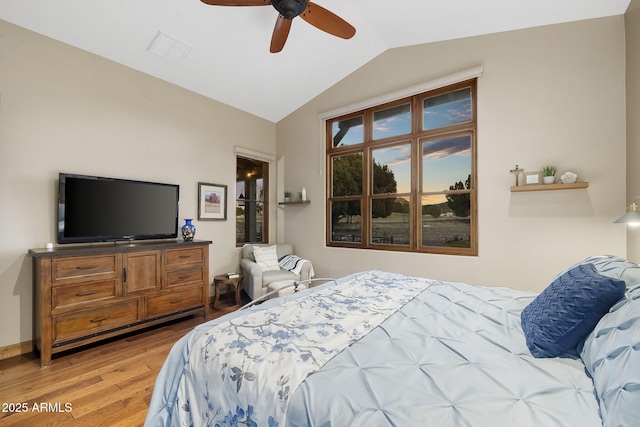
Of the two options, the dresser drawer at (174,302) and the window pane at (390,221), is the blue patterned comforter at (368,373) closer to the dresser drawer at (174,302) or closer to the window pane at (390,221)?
the dresser drawer at (174,302)

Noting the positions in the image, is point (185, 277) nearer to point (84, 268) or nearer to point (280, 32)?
point (84, 268)

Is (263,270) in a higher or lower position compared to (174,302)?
higher

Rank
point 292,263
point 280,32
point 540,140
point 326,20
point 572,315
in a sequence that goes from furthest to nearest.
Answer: point 292,263 < point 540,140 < point 280,32 < point 326,20 < point 572,315

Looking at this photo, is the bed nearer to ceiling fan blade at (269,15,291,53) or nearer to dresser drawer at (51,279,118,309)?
dresser drawer at (51,279,118,309)

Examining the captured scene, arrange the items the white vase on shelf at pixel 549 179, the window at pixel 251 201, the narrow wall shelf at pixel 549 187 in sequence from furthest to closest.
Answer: the window at pixel 251 201
the white vase on shelf at pixel 549 179
the narrow wall shelf at pixel 549 187

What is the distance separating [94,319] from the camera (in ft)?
8.39

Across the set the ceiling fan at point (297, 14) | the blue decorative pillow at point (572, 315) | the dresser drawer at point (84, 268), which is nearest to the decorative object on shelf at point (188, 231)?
the dresser drawer at point (84, 268)

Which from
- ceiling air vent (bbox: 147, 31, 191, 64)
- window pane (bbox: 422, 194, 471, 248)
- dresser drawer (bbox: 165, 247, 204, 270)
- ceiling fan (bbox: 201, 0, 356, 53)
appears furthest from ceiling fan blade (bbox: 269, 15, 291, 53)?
window pane (bbox: 422, 194, 471, 248)

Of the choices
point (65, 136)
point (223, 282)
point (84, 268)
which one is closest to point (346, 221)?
point (223, 282)

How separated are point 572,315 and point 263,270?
3397mm

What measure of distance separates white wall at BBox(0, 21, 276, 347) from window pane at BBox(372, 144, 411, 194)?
2442 millimetres

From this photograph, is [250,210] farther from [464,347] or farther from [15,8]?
[464,347]

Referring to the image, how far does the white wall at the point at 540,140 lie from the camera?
2.61 metres

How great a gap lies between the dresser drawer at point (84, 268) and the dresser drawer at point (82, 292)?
0.17 feet
